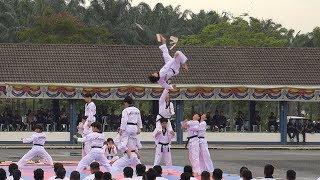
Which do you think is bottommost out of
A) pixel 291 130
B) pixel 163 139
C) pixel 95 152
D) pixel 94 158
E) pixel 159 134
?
pixel 94 158

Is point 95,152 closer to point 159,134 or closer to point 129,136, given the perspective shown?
point 129,136

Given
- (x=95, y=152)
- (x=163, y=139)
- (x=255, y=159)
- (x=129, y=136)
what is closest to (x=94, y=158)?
(x=95, y=152)

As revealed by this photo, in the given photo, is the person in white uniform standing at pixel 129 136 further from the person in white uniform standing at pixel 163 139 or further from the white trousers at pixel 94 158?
the white trousers at pixel 94 158

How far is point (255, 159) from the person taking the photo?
42031mm

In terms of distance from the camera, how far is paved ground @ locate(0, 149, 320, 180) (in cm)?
3467

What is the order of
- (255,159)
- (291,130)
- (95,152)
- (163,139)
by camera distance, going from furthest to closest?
(291,130), (255,159), (163,139), (95,152)

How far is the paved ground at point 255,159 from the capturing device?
34.7m

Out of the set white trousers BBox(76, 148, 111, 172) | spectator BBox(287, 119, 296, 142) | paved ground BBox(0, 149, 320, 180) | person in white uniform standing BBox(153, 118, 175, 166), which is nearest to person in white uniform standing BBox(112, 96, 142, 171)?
person in white uniform standing BBox(153, 118, 175, 166)

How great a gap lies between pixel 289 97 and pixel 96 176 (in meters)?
37.2

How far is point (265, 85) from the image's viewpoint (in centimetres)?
5378

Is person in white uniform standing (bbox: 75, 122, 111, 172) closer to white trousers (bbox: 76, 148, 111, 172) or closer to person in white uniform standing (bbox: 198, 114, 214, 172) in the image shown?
white trousers (bbox: 76, 148, 111, 172)

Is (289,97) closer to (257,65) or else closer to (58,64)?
(257,65)

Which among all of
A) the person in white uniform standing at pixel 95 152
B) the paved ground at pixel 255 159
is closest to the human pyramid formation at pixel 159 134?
the person in white uniform standing at pixel 95 152

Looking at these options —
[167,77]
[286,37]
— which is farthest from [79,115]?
[286,37]
